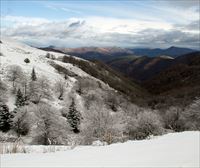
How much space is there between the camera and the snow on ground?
250 inches

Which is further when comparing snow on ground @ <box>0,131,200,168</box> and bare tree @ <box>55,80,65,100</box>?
bare tree @ <box>55,80,65,100</box>

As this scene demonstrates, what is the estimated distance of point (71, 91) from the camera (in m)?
107

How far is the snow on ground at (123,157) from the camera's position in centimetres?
635

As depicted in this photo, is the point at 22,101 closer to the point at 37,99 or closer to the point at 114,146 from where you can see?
the point at 37,99

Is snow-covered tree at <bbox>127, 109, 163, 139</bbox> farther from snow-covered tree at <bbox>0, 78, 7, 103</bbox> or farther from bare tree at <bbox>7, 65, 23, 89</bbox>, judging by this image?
bare tree at <bbox>7, 65, 23, 89</bbox>

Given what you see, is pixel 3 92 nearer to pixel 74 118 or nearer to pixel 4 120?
pixel 4 120

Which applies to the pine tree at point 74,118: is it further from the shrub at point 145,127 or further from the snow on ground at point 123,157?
the snow on ground at point 123,157

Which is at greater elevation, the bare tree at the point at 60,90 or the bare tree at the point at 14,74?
the bare tree at the point at 14,74

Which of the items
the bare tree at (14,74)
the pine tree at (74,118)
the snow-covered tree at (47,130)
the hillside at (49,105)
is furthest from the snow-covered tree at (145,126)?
the bare tree at (14,74)

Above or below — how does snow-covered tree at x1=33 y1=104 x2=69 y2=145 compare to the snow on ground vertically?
below

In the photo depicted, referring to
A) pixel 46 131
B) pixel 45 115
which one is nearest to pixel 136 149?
pixel 46 131

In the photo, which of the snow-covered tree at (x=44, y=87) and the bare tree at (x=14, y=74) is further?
the bare tree at (x=14, y=74)

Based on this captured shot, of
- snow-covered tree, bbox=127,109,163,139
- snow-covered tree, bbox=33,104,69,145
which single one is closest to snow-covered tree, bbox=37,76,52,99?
snow-covered tree, bbox=33,104,69,145

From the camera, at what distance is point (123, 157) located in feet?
22.6
